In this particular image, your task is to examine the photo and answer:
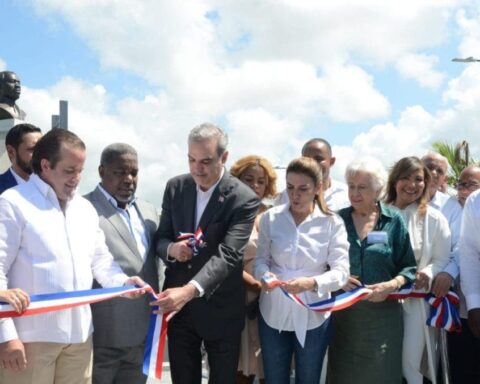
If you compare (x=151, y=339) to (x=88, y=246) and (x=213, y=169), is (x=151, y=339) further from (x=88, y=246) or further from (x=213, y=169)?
(x=213, y=169)

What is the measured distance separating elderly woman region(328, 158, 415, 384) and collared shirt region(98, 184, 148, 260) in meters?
1.54

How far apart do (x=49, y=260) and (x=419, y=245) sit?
9.34 ft

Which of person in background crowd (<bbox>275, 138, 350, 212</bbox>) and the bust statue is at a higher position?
the bust statue

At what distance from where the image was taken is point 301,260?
4418 mm

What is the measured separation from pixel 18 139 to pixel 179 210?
5.01ft

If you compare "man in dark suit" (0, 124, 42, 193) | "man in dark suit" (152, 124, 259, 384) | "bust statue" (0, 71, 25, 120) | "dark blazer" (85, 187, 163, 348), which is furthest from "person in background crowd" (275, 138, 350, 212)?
"bust statue" (0, 71, 25, 120)

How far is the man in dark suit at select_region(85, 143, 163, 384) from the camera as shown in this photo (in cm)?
420

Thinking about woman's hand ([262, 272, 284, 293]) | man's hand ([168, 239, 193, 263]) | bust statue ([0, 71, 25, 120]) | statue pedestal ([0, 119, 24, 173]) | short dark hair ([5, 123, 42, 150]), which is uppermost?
bust statue ([0, 71, 25, 120])

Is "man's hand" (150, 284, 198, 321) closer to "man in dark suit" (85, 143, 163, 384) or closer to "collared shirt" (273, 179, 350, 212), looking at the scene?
"man in dark suit" (85, 143, 163, 384)

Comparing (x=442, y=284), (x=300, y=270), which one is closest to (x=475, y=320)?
(x=442, y=284)

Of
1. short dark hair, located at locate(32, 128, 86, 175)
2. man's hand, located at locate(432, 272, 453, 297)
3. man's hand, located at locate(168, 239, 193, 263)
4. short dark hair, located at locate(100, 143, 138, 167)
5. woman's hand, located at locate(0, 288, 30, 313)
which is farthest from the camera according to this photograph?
man's hand, located at locate(432, 272, 453, 297)

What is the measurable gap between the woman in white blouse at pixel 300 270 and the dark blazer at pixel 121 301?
2.72 ft

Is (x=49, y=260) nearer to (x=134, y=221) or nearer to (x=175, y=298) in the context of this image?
(x=175, y=298)

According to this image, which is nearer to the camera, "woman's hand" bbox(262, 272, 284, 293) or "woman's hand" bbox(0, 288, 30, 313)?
"woman's hand" bbox(0, 288, 30, 313)
